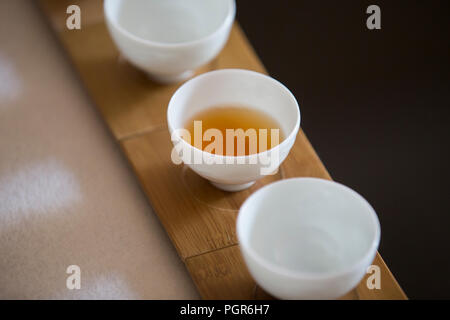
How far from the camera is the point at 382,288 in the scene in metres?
0.91

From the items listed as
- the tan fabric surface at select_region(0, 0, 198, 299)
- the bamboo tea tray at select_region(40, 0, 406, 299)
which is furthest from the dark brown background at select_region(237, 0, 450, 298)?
the tan fabric surface at select_region(0, 0, 198, 299)

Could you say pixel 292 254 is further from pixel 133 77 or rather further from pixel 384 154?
pixel 133 77

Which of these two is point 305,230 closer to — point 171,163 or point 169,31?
point 171,163

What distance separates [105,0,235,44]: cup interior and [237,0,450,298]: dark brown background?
0.49ft

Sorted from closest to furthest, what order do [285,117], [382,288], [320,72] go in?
[382,288] → [285,117] → [320,72]

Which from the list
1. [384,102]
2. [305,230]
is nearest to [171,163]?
[305,230]

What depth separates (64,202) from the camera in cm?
107

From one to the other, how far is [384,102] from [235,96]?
34cm

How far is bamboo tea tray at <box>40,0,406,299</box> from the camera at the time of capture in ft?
3.07

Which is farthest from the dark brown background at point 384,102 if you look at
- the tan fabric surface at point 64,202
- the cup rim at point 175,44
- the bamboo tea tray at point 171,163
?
the tan fabric surface at point 64,202

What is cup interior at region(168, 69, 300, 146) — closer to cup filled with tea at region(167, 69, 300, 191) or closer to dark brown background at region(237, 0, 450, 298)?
cup filled with tea at region(167, 69, 300, 191)

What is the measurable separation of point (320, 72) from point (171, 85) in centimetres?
32

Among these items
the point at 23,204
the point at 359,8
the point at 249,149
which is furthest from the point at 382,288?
the point at 359,8

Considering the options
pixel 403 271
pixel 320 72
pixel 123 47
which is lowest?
pixel 403 271
